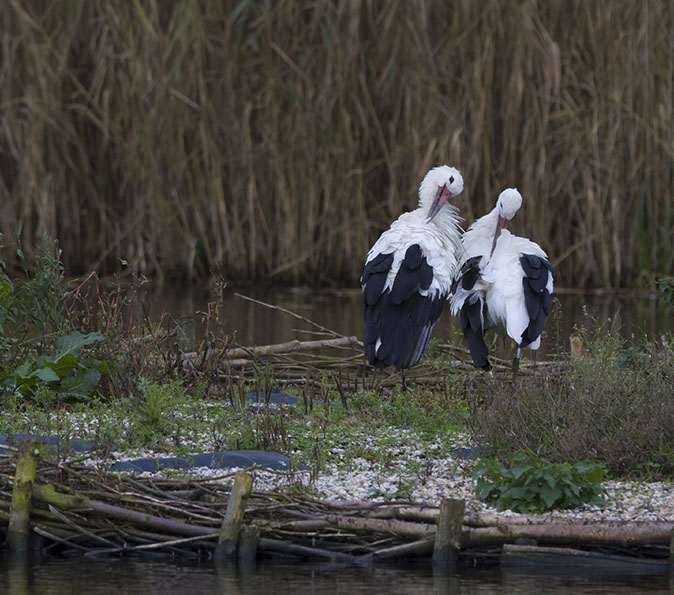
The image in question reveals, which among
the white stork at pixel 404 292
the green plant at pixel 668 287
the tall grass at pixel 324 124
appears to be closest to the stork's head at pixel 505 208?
the white stork at pixel 404 292

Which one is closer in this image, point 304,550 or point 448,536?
point 448,536

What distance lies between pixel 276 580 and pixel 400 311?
3.00m

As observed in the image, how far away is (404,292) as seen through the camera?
766cm

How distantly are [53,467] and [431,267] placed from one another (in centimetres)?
299

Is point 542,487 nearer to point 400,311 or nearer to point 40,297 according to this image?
point 400,311

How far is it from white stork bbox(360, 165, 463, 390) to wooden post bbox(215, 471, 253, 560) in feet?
8.64

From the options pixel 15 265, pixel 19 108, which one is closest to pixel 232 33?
pixel 19 108

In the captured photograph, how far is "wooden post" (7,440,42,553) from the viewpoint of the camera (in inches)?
203

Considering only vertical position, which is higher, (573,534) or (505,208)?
(505,208)

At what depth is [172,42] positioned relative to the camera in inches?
521

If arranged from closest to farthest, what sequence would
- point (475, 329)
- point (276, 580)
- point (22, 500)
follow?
point (276, 580)
point (22, 500)
point (475, 329)

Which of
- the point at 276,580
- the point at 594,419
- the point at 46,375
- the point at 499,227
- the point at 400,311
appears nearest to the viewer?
the point at 276,580

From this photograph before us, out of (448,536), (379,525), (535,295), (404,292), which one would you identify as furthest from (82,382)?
(448,536)

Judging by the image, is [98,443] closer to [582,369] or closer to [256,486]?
[256,486]
